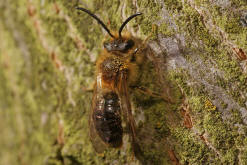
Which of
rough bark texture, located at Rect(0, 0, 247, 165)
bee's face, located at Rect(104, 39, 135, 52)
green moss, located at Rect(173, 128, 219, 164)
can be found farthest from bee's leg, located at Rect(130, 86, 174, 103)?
bee's face, located at Rect(104, 39, 135, 52)

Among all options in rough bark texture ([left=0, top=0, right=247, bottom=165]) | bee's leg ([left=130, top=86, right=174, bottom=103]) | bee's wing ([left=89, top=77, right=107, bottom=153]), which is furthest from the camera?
bee's wing ([left=89, top=77, right=107, bottom=153])

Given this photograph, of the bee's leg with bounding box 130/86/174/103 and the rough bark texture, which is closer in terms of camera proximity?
the rough bark texture

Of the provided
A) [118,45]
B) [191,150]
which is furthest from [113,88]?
[191,150]

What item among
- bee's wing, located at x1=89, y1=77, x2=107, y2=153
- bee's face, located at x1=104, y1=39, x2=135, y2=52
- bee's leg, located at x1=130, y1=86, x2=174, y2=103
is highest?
bee's face, located at x1=104, y1=39, x2=135, y2=52

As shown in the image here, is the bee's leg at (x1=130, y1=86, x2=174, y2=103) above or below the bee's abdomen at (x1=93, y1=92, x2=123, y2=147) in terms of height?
above

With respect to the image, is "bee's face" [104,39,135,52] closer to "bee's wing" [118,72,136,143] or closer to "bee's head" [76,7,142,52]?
"bee's head" [76,7,142,52]

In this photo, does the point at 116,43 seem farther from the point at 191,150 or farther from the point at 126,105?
the point at 191,150

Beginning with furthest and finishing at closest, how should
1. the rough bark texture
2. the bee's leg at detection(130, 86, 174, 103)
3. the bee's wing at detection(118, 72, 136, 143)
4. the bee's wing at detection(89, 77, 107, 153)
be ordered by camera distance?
the bee's wing at detection(89, 77, 107, 153) < the bee's wing at detection(118, 72, 136, 143) < the bee's leg at detection(130, 86, 174, 103) < the rough bark texture
